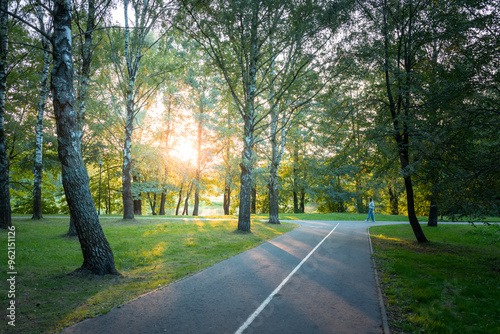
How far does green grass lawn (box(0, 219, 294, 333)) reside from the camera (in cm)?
457

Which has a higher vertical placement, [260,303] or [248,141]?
[248,141]

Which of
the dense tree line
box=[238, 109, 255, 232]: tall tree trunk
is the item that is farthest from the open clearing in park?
box=[238, 109, 255, 232]: tall tree trunk

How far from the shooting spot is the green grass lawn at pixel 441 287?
4355 millimetres

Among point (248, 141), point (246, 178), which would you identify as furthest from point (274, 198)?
point (248, 141)

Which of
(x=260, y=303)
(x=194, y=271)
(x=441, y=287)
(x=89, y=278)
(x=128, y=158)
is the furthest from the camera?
(x=128, y=158)

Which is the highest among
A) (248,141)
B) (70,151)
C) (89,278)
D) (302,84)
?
(302,84)

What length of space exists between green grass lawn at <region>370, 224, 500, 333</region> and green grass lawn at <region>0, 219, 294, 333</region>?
4.78 meters

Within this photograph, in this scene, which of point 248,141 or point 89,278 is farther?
point 248,141

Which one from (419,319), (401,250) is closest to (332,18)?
(401,250)

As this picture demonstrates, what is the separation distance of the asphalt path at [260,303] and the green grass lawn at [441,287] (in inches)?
17.4

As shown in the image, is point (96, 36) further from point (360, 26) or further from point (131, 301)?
point (131, 301)

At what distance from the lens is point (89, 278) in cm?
618

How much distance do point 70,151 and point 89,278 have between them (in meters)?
3.03

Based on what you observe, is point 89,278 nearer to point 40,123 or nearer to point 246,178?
point 246,178
